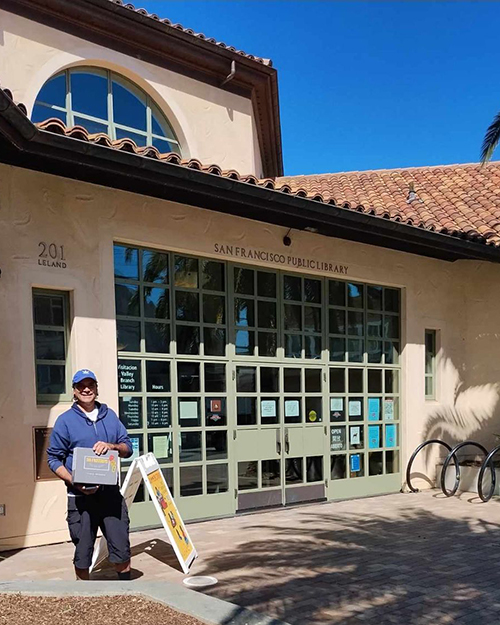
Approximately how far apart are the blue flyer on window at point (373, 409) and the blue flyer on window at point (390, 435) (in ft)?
0.98

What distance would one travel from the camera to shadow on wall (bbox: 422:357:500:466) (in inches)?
412

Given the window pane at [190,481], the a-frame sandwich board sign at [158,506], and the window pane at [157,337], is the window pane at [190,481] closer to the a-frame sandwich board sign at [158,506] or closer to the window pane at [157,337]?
the window pane at [157,337]

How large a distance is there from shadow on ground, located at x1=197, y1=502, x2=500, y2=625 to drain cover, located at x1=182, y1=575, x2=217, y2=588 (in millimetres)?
100

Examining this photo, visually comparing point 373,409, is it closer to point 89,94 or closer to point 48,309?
point 48,309

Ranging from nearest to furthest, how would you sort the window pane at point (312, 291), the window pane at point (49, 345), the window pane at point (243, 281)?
the window pane at point (49, 345), the window pane at point (243, 281), the window pane at point (312, 291)

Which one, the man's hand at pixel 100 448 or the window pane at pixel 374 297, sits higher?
the window pane at pixel 374 297

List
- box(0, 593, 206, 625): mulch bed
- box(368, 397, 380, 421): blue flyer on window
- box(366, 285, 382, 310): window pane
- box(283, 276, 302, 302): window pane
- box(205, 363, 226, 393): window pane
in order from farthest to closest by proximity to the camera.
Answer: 1. box(366, 285, 382, 310): window pane
2. box(368, 397, 380, 421): blue flyer on window
3. box(283, 276, 302, 302): window pane
4. box(205, 363, 226, 393): window pane
5. box(0, 593, 206, 625): mulch bed

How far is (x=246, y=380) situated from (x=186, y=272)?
166 centimetres

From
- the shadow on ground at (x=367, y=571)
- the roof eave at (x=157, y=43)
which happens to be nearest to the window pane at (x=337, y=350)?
the shadow on ground at (x=367, y=571)

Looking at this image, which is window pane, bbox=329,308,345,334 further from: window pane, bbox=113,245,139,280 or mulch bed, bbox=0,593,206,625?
mulch bed, bbox=0,593,206,625

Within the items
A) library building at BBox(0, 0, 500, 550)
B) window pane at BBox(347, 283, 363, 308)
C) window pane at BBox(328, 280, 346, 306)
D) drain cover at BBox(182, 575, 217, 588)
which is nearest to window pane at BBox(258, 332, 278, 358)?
library building at BBox(0, 0, 500, 550)

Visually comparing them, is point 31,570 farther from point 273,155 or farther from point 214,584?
point 273,155

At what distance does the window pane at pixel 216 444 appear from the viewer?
25.4ft

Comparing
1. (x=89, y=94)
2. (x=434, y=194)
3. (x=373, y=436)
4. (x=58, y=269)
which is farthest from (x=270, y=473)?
(x=434, y=194)
